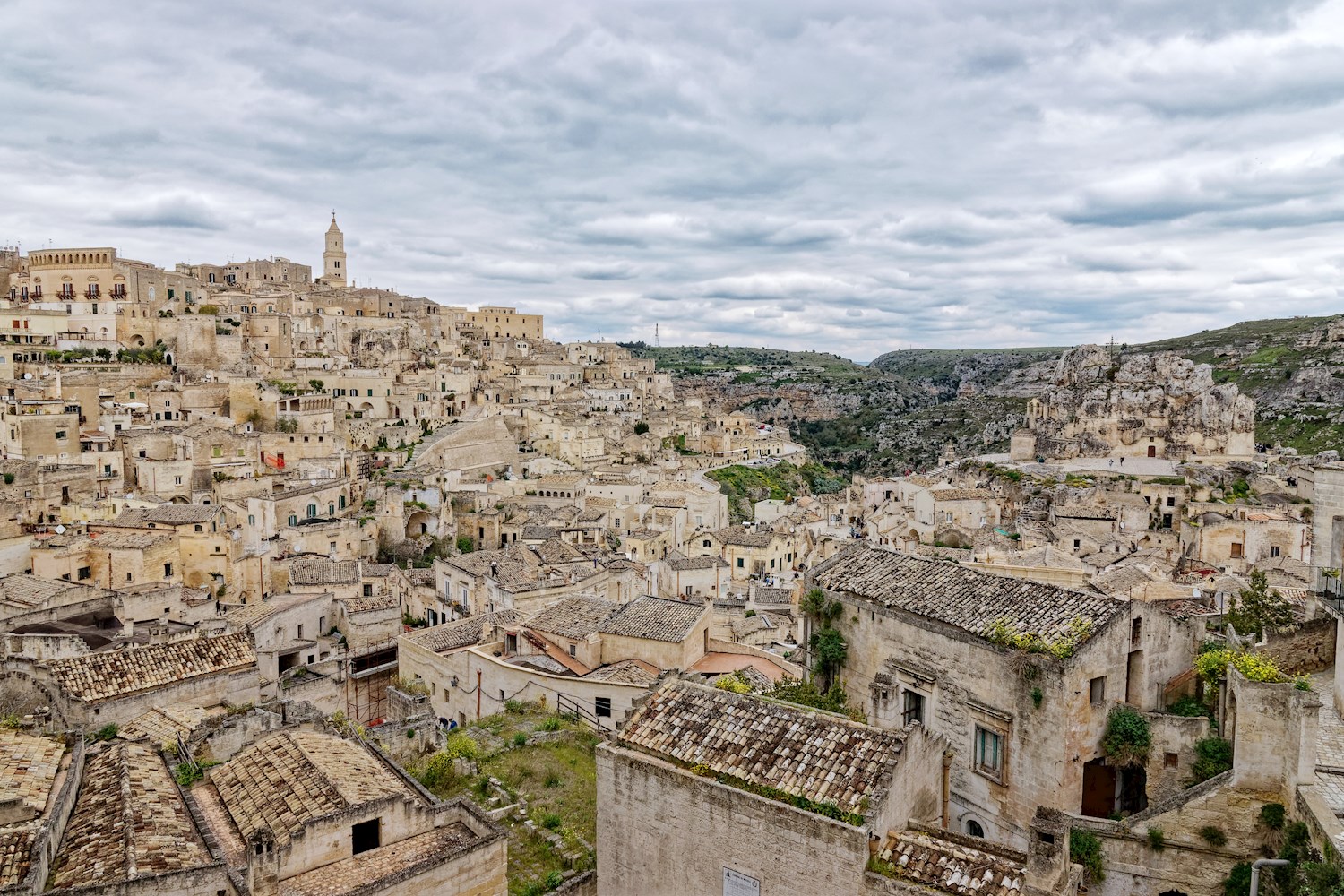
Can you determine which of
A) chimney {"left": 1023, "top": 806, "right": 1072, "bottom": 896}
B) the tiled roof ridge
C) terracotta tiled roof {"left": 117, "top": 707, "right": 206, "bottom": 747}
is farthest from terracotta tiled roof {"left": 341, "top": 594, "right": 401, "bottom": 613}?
chimney {"left": 1023, "top": 806, "right": 1072, "bottom": 896}

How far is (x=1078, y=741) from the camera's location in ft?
37.8

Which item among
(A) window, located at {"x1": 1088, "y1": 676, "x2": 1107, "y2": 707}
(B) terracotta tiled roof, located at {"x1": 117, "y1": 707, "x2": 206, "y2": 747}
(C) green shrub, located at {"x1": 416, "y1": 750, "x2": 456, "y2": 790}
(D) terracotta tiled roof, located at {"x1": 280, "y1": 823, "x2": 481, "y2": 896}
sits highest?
(A) window, located at {"x1": 1088, "y1": 676, "x2": 1107, "y2": 707}

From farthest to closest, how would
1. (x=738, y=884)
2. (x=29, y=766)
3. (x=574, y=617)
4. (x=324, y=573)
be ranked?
(x=324, y=573)
(x=574, y=617)
(x=29, y=766)
(x=738, y=884)

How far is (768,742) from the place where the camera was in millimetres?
10812

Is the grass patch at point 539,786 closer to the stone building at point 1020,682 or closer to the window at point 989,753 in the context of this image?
the stone building at point 1020,682

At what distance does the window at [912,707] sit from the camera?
524 inches

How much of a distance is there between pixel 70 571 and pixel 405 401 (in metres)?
37.5

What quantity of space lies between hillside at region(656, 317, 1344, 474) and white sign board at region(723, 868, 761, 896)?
294ft

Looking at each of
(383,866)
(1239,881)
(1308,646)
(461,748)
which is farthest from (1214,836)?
(461,748)

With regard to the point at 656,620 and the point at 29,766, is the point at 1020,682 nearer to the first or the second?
the point at 656,620

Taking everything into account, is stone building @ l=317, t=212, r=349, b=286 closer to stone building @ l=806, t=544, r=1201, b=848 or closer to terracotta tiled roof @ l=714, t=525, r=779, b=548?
terracotta tiled roof @ l=714, t=525, r=779, b=548

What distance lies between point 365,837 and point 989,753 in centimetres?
840

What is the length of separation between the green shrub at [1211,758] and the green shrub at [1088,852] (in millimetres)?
1708

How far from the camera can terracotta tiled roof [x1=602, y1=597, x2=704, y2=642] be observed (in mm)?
22125
